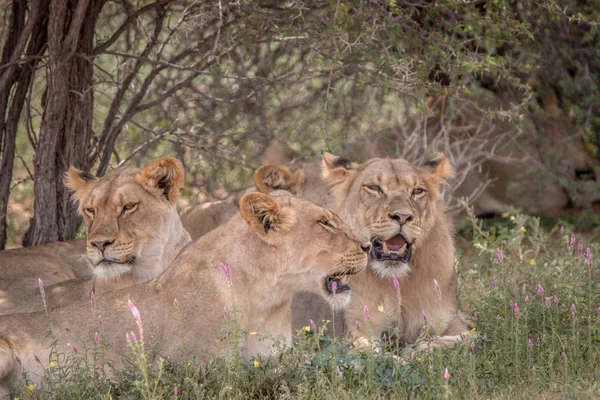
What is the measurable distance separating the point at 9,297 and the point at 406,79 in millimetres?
3054

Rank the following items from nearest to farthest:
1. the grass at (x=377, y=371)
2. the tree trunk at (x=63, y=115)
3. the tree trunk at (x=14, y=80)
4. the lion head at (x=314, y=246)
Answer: the grass at (x=377, y=371) < the lion head at (x=314, y=246) < the tree trunk at (x=63, y=115) < the tree trunk at (x=14, y=80)

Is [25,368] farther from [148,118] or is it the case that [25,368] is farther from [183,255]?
[148,118]

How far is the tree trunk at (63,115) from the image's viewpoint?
683 centimetres

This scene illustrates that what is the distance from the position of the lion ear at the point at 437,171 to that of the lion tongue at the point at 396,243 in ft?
1.47

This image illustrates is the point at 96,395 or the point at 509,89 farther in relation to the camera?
the point at 509,89

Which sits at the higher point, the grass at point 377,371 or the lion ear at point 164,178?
the lion ear at point 164,178

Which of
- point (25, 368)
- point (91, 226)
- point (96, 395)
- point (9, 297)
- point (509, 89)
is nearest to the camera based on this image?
point (96, 395)

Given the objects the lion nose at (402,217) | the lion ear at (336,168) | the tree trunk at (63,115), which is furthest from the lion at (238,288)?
the tree trunk at (63,115)

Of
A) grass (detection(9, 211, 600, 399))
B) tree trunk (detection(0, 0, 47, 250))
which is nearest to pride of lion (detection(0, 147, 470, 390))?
grass (detection(9, 211, 600, 399))

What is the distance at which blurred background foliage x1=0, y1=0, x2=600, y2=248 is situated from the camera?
6.95 m

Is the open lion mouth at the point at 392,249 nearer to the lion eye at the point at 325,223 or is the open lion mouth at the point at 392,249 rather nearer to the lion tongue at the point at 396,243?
the lion tongue at the point at 396,243

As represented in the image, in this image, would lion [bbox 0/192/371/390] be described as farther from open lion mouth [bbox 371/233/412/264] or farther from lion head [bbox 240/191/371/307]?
open lion mouth [bbox 371/233/412/264]

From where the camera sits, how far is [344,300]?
487cm

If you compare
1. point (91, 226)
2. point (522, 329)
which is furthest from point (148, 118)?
point (522, 329)
